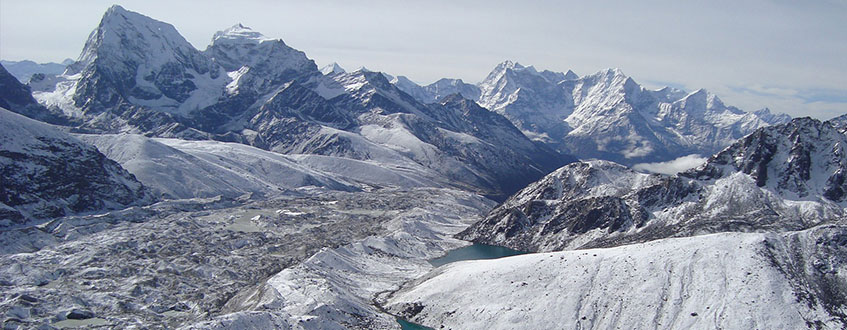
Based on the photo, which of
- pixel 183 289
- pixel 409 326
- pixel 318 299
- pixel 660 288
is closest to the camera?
pixel 660 288

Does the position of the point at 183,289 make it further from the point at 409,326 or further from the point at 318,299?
the point at 409,326

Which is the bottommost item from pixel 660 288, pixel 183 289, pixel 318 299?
pixel 183 289

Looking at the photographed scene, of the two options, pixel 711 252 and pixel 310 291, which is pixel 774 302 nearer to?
pixel 711 252

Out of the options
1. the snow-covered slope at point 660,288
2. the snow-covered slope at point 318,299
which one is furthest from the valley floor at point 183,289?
the snow-covered slope at point 660,288

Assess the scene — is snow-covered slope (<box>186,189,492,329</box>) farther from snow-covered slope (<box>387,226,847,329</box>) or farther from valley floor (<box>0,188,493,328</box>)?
snow-covered slope (<box>387,226,847,329</box>)

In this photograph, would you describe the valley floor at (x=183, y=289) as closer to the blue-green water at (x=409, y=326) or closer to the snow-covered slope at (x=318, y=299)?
the snow-covered slope at (x=318, y=299)

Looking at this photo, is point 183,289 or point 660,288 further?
point 183,289

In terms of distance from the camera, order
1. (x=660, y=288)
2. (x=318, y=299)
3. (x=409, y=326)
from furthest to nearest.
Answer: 1. (x=409, y=326)
2. (x=318, y=299)
3. (x=660, y=288)

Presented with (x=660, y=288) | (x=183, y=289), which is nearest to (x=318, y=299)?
(x=183, y=289)

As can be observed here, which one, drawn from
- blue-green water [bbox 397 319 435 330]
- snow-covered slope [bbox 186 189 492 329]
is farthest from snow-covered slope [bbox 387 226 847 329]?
snow-covered slope [bbox 186 189 492 329]

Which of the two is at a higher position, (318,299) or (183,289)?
(318,299)

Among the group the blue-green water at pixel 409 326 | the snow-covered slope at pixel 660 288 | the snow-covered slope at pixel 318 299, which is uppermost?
the snow-covered slope at pixel 660 288
